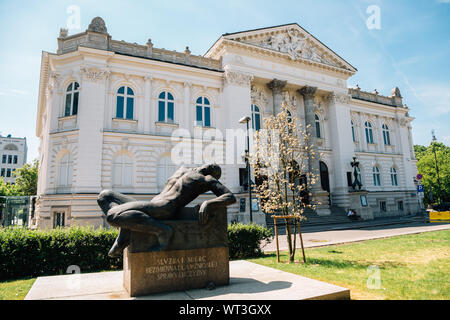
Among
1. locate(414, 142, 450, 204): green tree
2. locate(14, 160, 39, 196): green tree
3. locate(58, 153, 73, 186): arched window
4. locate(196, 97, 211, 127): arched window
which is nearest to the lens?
locate(58, 153, 73, 186): arched window

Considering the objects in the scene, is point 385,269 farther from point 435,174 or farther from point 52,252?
point 435,174

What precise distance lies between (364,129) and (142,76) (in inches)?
1199

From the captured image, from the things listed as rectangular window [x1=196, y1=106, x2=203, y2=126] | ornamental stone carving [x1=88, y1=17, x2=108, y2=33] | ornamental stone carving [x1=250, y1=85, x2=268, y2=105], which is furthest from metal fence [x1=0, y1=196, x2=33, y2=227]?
ornamental stone carving [x1=250, y1=85, x2=268, y2=105]

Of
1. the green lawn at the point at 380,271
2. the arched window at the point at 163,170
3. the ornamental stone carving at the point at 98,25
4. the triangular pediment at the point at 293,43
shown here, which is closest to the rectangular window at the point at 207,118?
the arched window at the point at 163,170

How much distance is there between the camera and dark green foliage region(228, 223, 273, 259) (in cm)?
1134

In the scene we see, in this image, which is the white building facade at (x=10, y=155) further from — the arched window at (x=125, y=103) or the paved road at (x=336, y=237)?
the paved road at (x=336, y=237)

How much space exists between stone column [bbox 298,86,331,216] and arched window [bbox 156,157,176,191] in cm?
1485

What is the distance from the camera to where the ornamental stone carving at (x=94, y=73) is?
73.3 ft

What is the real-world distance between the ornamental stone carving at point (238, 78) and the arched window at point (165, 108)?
6.05 m

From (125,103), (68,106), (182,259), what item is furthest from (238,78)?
(182,259)

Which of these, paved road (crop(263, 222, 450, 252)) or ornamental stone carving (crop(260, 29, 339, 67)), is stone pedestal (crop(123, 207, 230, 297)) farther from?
ornamental stone carving (crop(260, 29, 339, 67))

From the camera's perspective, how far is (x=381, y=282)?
7.07 m

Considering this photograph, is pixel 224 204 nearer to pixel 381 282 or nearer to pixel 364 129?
pixel 381 282
